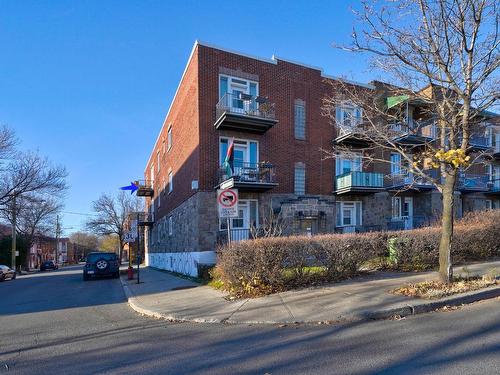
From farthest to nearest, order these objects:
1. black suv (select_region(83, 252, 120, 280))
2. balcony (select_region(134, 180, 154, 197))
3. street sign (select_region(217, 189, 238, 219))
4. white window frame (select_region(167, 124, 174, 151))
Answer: balcony (select_region(134, 180, 154, 197))
white window frame (select_region(167, 124, 174, 151))
black suv (select_region(83, 252, 120, 280))
street sign (select_region(217, 189, 238, 219))

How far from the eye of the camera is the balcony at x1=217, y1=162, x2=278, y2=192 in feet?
56.4

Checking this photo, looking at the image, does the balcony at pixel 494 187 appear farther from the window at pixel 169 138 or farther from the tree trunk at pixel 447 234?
the window at pixel 169 138

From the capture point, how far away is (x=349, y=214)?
2152 centimetres

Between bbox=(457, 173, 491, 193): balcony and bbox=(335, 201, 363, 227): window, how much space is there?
251 inches

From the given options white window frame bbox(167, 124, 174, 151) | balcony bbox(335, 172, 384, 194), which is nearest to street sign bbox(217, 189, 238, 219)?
balcony bbox(335, 172, 384, 194)

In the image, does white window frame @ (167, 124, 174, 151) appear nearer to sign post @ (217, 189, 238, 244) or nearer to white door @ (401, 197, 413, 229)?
white door @ (401, 197, 413, 229)

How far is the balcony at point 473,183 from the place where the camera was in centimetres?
2312

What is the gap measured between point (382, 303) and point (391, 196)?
15.5 meters

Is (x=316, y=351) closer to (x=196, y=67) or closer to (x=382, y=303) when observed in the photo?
(x=382, y=303)

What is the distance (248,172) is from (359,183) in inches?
239

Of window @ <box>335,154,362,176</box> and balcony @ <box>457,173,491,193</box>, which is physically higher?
window @ <box>335,154,362,176</box>

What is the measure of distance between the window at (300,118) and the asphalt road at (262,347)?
1336cm

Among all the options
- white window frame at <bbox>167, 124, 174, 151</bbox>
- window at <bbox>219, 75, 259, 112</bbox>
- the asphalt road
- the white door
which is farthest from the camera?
white window frame at <bbox>167, 124, 174, 151</bbox>

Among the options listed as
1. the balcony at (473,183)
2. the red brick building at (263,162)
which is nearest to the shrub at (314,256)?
the red brick building at (263,162)
